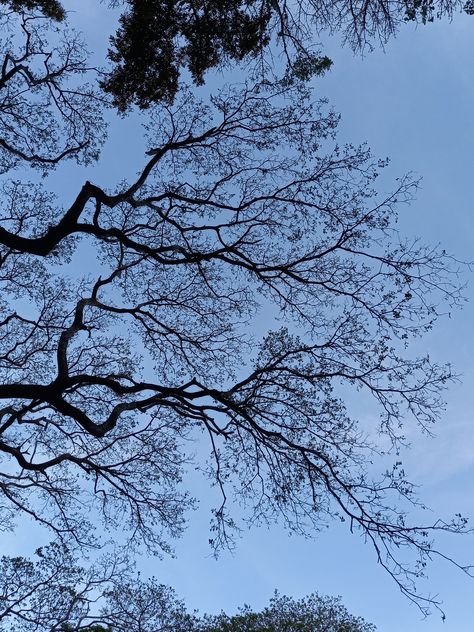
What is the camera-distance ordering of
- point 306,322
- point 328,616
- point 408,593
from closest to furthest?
point 408,593 < point 306,322 < point 328,616

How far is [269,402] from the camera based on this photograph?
36.5 ft

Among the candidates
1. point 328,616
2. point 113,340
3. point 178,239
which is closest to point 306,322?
point 178,239

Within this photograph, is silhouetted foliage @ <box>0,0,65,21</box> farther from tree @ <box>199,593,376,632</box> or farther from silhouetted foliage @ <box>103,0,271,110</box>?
tree @ <box>199,593,376,632</box>

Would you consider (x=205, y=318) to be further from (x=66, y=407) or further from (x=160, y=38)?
(x=160, y=38)

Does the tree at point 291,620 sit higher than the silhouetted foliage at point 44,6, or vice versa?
the silhouetted foliage at point 44,6

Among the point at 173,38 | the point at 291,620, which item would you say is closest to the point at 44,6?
the point at 173,38

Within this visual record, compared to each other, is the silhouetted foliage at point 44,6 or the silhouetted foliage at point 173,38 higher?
the silhouetted foliage at point 44,6

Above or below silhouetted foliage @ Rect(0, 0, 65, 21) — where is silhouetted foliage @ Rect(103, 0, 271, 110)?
below

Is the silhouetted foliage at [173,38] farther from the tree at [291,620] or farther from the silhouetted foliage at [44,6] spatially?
the tree at [291,620]

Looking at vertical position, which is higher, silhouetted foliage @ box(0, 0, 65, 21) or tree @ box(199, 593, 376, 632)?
silhouetted foliage @ box(0, 0, 65, 21)

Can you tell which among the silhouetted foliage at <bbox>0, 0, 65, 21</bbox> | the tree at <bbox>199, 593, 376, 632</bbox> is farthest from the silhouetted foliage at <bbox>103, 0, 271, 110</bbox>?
the tree at <bbox>199, 593, 376, 632</bbox>

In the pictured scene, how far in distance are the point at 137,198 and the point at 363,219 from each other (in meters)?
4.39

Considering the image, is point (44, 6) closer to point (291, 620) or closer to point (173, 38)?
point (173, 38)

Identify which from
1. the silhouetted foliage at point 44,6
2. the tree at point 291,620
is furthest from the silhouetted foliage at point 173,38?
the tree at point 291,620
